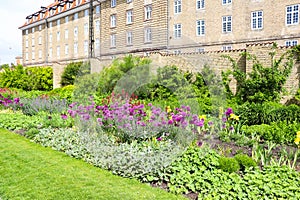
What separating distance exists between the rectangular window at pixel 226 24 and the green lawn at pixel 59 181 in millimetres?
19388

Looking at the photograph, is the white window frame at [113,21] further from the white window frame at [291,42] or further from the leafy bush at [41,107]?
the leafy bush at [41,107]

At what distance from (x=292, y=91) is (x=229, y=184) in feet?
29.1

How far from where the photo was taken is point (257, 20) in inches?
815

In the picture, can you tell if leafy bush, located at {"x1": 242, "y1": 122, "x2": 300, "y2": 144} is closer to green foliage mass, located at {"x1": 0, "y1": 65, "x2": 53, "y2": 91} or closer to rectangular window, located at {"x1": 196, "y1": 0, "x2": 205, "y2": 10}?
green foliage mass, located at {"x1": 0, "y1": 65, "x2": 53, "y2": 91}

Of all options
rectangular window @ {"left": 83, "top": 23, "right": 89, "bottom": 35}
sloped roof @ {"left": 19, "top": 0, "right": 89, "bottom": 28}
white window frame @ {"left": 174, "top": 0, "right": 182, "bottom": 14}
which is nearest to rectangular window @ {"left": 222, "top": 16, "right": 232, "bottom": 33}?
white window frame @ {"left": 174, "top": 0, "right": 182, "bottom": 14}

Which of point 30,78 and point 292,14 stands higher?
point 292,14

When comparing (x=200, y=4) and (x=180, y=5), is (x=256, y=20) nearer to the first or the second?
(x=200, y=4)

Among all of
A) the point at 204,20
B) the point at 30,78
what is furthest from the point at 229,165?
the point at 204,20

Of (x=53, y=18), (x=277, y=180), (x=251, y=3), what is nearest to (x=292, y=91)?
(x=277, y=180)

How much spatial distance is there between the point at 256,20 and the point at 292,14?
8.01ft

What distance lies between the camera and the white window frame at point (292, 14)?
18.9 m

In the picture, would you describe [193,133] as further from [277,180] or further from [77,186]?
[77,186]

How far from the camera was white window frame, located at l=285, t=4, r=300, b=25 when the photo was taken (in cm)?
1892

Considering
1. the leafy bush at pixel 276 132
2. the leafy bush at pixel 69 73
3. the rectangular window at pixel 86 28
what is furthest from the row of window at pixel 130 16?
the leafy bush at pixel 276 132
